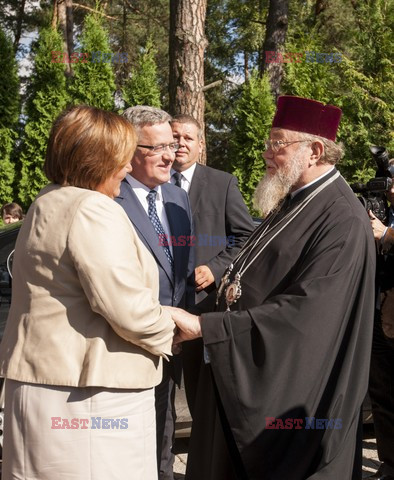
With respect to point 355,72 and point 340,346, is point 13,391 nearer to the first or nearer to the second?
point 340,346

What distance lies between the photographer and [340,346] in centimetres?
285

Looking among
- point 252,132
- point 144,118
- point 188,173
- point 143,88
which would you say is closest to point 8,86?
point 143,88

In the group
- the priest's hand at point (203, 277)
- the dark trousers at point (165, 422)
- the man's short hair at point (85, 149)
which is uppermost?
the man's short hair at point (85, 149)

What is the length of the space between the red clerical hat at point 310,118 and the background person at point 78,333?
3.81ft

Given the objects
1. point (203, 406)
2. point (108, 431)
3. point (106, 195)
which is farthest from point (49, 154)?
point (203, 406)

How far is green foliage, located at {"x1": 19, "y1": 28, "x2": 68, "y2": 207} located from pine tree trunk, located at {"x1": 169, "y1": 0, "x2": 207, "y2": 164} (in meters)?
6.47

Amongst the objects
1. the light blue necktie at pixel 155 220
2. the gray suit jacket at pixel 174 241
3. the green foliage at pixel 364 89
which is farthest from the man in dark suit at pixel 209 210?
the green foliage at pixel 364 89

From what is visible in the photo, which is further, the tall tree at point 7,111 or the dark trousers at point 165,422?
the tall tree at point 7,111

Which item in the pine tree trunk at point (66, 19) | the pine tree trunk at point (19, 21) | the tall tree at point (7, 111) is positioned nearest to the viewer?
the tall tree at point (7, 111)

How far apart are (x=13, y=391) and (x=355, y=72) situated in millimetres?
15964

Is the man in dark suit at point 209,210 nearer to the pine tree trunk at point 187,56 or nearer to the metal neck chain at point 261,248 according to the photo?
the metal neck chain at point 261,248

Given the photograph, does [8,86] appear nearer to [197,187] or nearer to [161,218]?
[197,187]

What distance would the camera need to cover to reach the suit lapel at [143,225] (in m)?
3.65

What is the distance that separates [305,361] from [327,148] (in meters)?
1.01
